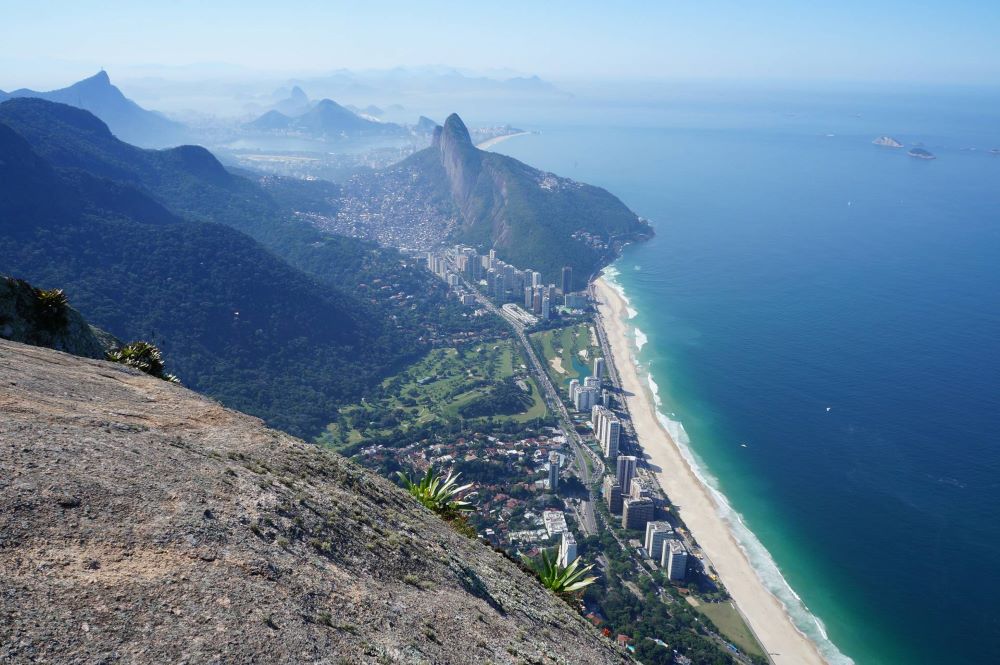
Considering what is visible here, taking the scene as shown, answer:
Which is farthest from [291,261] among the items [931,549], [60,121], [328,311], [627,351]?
[931,549]

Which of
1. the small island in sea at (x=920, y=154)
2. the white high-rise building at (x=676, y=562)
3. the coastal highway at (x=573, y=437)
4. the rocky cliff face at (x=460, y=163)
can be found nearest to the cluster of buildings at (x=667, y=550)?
the white high-rise building at (x=676, y=562)

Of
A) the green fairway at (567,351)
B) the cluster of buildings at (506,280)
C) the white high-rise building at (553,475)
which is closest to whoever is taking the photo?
the white high-rise building at (553,475)

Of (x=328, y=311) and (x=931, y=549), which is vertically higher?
(x=328, y=311)

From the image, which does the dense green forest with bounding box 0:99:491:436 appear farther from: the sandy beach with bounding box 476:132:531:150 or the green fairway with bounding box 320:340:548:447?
the sandy beach with bounding box 476:132:531:150

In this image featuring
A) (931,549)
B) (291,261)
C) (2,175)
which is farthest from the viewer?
(291,261)

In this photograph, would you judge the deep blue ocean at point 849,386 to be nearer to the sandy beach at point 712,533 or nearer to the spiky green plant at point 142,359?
the sandy beach at point 712,533

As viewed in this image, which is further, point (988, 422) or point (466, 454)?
point (988, 422)

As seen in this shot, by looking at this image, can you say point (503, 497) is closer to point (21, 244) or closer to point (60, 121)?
point (21, 244)

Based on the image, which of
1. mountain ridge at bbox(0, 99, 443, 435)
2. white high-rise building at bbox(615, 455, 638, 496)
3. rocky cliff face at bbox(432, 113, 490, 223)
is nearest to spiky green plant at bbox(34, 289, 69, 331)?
mountain ridge at bbox(0, 99, 443, 435)
